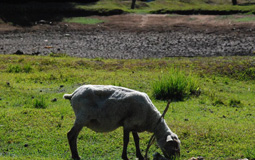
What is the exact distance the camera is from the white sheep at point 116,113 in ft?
23.5

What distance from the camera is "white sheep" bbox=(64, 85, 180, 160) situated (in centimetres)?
717

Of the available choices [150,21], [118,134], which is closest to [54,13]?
[150,21]

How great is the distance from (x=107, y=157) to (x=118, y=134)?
120cm

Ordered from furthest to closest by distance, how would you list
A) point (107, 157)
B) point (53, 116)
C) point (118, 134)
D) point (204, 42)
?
point (204, 42) → point (53, 116) → point (118, 134) → point (107, 157)

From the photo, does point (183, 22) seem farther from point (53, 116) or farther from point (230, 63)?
point (53, 116)

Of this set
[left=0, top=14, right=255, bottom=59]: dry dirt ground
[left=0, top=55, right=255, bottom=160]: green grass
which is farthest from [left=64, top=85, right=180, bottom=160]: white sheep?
[left=0, top=14, right=255, bottom=59]: dry dirt ground

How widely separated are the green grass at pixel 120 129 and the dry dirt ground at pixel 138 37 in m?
2.98

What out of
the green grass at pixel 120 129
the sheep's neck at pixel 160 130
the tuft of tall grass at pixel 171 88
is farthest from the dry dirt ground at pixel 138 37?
the sheep's neck at pixel 160 130

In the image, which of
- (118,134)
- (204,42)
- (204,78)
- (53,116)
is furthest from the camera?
(204,42)

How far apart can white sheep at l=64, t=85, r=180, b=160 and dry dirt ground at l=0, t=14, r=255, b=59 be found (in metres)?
13.3

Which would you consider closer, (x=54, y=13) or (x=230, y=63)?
(x=230, y=63)

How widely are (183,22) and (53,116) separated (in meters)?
21.2

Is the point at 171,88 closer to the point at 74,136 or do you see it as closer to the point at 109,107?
the point at 109,107

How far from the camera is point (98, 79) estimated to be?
14820mm
